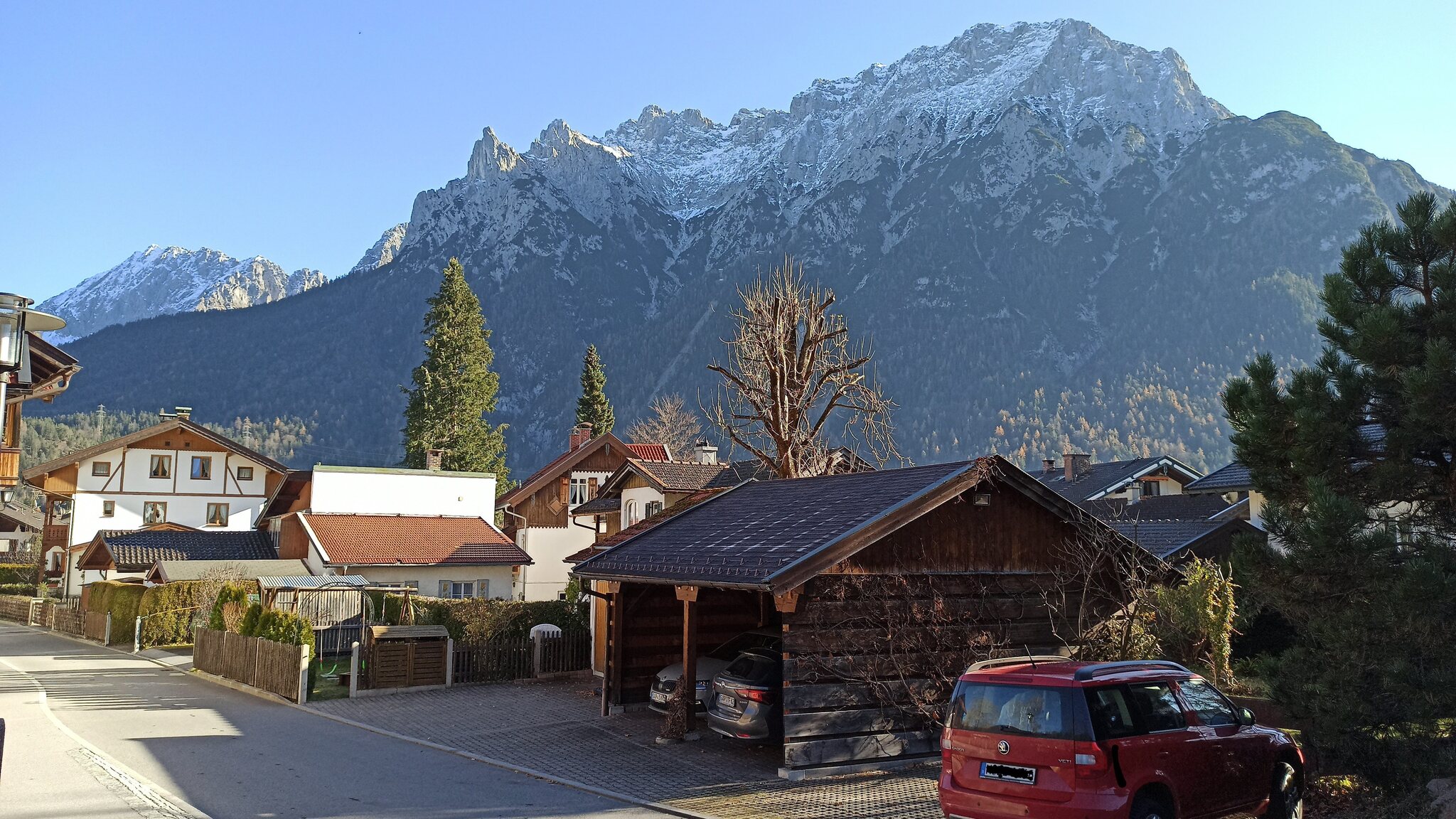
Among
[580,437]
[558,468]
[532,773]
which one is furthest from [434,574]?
[532,773]

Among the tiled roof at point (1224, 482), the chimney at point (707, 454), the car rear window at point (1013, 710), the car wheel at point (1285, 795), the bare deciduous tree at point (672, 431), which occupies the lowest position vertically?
the car wheel at point (1285, 795)

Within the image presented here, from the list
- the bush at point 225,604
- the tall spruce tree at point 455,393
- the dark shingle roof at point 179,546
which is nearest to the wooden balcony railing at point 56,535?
the dark shingle roof at point 179,546

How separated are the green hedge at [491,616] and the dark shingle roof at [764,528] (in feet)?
28.2

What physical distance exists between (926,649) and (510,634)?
1537 cm

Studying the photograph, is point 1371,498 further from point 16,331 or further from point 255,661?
point 255,661

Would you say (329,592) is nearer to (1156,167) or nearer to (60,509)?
(60,509)

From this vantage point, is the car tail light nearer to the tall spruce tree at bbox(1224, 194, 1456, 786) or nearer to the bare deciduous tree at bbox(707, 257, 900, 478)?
the tall spruce tree at bbox(1224, 194, 1456, 786)

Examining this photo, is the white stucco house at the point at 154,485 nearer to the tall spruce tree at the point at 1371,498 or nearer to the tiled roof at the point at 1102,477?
the tiled roof at the point at 1102,477

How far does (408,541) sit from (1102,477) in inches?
1502

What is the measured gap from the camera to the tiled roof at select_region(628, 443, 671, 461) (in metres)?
54.0

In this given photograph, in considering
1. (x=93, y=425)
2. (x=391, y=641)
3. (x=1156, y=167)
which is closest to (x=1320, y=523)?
(x=391, y=641)

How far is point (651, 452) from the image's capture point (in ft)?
180

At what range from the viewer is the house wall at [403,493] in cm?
4444

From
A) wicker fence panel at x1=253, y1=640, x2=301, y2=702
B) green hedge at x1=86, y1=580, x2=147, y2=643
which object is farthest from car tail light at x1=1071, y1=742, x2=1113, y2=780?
green hedge at x1=86, y1=580, x2=147, y2=643
